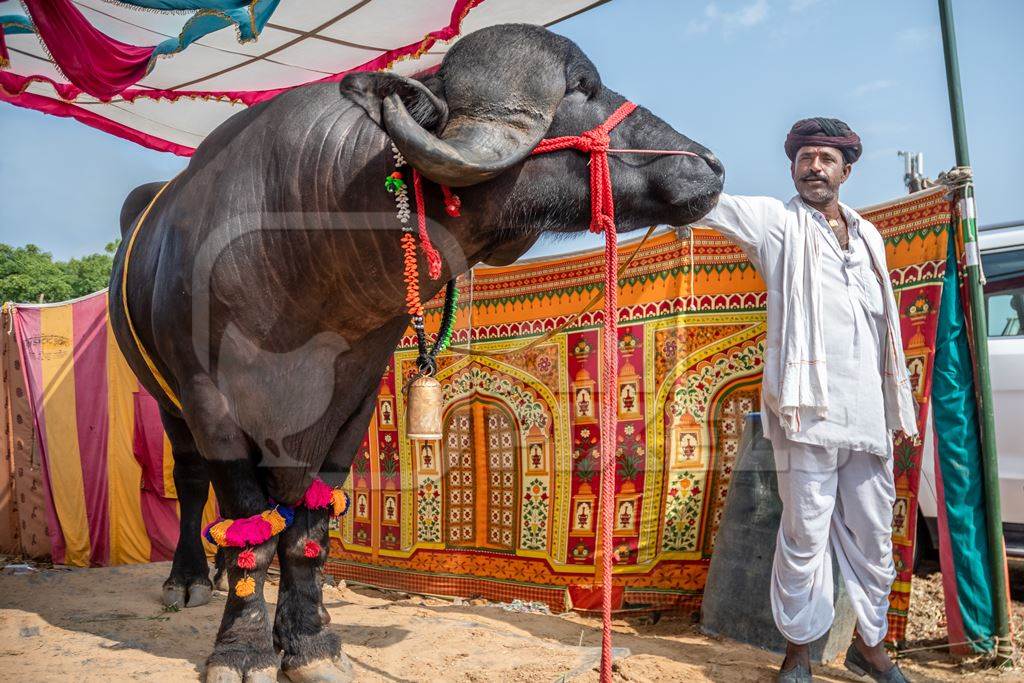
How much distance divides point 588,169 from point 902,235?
1999mm

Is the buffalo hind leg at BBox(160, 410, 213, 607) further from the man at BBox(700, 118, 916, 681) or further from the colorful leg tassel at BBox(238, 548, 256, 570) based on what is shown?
the man at BBox(700, 118, 916, 681)

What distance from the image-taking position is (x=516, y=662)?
278 cm

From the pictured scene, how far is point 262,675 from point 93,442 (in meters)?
4.11

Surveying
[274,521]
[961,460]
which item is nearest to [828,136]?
[961,460]

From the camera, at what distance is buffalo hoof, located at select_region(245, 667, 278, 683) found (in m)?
2.31

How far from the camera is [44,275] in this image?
21.4 m

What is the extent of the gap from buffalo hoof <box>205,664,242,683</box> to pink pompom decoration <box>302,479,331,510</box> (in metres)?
0.55

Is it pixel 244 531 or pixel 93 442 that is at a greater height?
pixel 93 442

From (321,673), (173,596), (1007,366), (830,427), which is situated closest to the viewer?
(321,673)

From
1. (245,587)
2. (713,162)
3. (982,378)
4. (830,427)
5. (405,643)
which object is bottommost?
(405,643)

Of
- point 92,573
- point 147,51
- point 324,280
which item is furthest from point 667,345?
point 92,573

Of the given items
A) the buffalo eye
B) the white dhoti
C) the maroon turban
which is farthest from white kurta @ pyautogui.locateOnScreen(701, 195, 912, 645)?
the buffalo eye

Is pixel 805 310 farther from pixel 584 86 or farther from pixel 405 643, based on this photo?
pixel 405 643

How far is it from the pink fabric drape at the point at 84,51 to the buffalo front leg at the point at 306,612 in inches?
78.7
